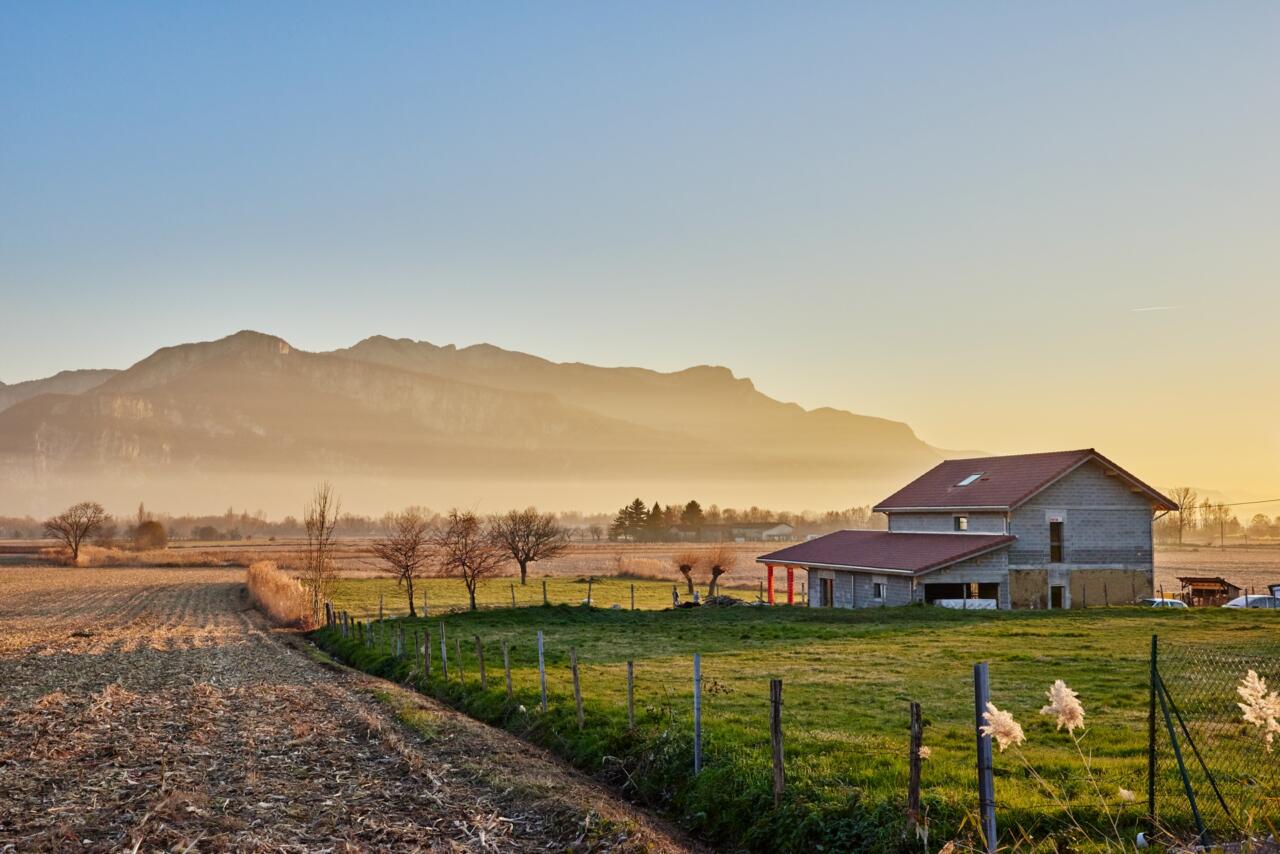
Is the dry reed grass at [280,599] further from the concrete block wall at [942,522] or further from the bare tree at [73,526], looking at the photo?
the bare tree at [73,526]

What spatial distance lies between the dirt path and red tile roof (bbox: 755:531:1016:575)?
2653 cm

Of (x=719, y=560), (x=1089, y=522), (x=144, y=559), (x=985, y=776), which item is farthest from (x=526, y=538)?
(x=985, y=776)

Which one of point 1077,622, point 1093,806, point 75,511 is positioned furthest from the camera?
point 75,511

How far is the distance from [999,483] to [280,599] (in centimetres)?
3699

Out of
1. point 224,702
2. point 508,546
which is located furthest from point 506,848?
point 508,546

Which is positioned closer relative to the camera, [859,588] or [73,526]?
[859,588]

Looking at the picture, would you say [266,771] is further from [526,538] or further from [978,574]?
[526,538]

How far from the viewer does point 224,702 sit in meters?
23.4

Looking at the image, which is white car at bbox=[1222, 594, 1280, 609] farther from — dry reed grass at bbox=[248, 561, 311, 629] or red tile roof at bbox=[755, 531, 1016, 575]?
dry reed grass at bbox=[248, 561, 311, 629]

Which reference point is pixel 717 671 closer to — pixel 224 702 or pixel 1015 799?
pixel 224 702

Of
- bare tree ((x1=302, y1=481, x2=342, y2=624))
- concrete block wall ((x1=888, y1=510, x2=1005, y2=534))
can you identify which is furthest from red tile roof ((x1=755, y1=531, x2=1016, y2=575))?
bare tree ((x1=302, y1=481, x2=342, y2=624))

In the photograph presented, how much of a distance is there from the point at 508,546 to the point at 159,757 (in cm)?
5929

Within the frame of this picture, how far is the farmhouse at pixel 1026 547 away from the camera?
4650 centimetres

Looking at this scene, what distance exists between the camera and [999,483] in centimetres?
5003
